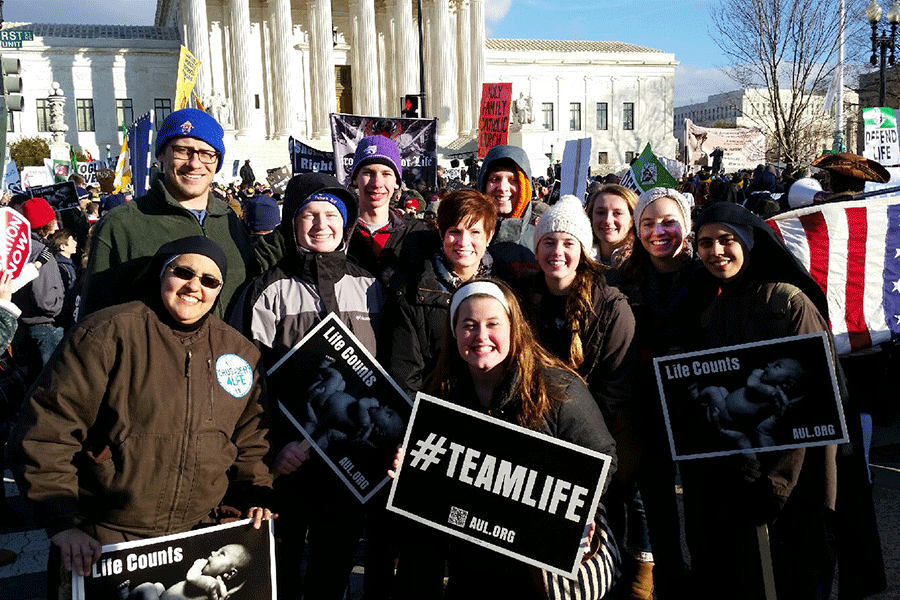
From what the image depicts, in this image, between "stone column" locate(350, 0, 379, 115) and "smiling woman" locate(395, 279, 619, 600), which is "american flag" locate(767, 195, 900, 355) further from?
"stone column" locate(350, 0, 379, 115)

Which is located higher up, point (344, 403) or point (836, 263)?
point (836, 263)

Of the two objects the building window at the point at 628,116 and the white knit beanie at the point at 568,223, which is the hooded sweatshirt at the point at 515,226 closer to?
the white knit beanie at the point at 568,223

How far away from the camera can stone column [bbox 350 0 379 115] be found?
49406mm

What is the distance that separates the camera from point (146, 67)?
5516cm

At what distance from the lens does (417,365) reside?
3297 mm

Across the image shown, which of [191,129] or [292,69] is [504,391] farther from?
[292,69]

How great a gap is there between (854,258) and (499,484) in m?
2.89

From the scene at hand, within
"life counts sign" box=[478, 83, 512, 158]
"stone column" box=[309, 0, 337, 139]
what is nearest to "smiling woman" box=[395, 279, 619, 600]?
"life counts sign" box=[478, 83, 512, 158]

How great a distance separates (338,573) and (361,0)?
49.7 metres

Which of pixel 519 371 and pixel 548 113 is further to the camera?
pixel 548 113

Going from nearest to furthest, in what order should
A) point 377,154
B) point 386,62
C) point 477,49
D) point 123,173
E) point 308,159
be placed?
1. point 377,154
2. point 308,159
3. point 123,173
4. point 477,49
5. point 386,62

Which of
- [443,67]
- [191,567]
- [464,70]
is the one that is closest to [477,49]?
[464,70]

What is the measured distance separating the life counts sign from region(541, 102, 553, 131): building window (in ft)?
174

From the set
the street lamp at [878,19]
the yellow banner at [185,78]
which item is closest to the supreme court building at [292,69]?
the street lamp at [878,19]
